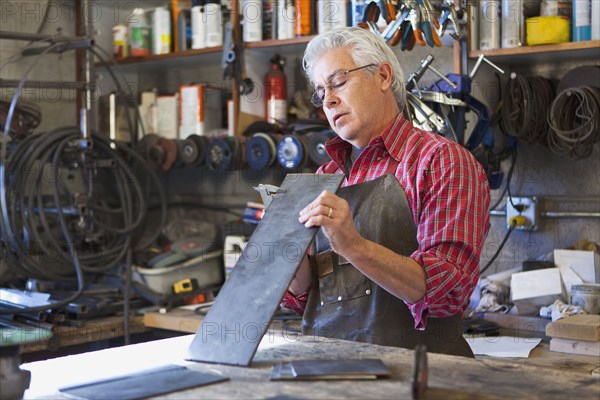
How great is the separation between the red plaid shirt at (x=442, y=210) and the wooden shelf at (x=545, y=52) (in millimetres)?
1035

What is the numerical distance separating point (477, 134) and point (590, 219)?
57 centimetres

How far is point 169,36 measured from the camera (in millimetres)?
3924

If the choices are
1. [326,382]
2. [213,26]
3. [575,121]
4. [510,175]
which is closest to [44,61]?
[213,26]

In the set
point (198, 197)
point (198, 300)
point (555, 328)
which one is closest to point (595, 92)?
point (555, 328)

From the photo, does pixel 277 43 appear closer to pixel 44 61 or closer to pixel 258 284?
pixel 44 61

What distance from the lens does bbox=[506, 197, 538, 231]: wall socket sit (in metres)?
3.14

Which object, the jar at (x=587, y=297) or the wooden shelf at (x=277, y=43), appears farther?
the wooden shelf at (x=277, y=43)

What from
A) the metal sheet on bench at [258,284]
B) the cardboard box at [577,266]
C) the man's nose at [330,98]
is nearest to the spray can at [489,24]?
the cardboard box at [577,266]

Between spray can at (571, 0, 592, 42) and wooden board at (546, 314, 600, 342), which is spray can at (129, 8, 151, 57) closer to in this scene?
spray can at (571, 0, 592, 42)

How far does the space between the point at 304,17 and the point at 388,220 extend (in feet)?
5.35

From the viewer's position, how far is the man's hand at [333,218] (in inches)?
67.1

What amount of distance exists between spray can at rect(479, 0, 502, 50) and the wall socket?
1.91 feet

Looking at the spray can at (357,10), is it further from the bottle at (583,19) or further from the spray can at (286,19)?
the bottle at (583,19)

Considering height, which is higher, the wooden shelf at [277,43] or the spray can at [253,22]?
the spray can at [253,22]
